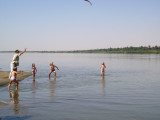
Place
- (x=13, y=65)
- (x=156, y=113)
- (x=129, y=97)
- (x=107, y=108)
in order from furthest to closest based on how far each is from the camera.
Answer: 1. (x=13, y=65)
2. (x=129, y=97)
3. (x=107, y=108)
4. (x=156, y=113)

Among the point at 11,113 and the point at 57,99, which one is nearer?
the point at 11,113

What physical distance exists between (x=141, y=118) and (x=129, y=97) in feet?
12.8

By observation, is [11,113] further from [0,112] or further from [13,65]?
[13,65]

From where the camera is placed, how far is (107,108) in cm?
972

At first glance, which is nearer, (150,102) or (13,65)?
(150,102)

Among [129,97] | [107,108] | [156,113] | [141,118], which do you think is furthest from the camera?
[129,97]

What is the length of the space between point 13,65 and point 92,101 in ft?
17.7

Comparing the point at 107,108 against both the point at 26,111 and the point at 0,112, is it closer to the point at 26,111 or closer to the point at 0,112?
the point at 26,111

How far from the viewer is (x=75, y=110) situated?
9.41m

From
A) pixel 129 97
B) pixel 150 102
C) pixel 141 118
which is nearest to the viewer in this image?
pixel 141 118

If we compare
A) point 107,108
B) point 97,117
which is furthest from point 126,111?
point 97,117

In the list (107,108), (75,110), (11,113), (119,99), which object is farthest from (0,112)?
(119,99)

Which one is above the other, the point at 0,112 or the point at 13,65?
the point at 13,65

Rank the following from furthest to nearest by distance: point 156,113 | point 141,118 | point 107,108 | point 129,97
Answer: point 129,97 → point 107,108 → point 156,113 → point 141,118
